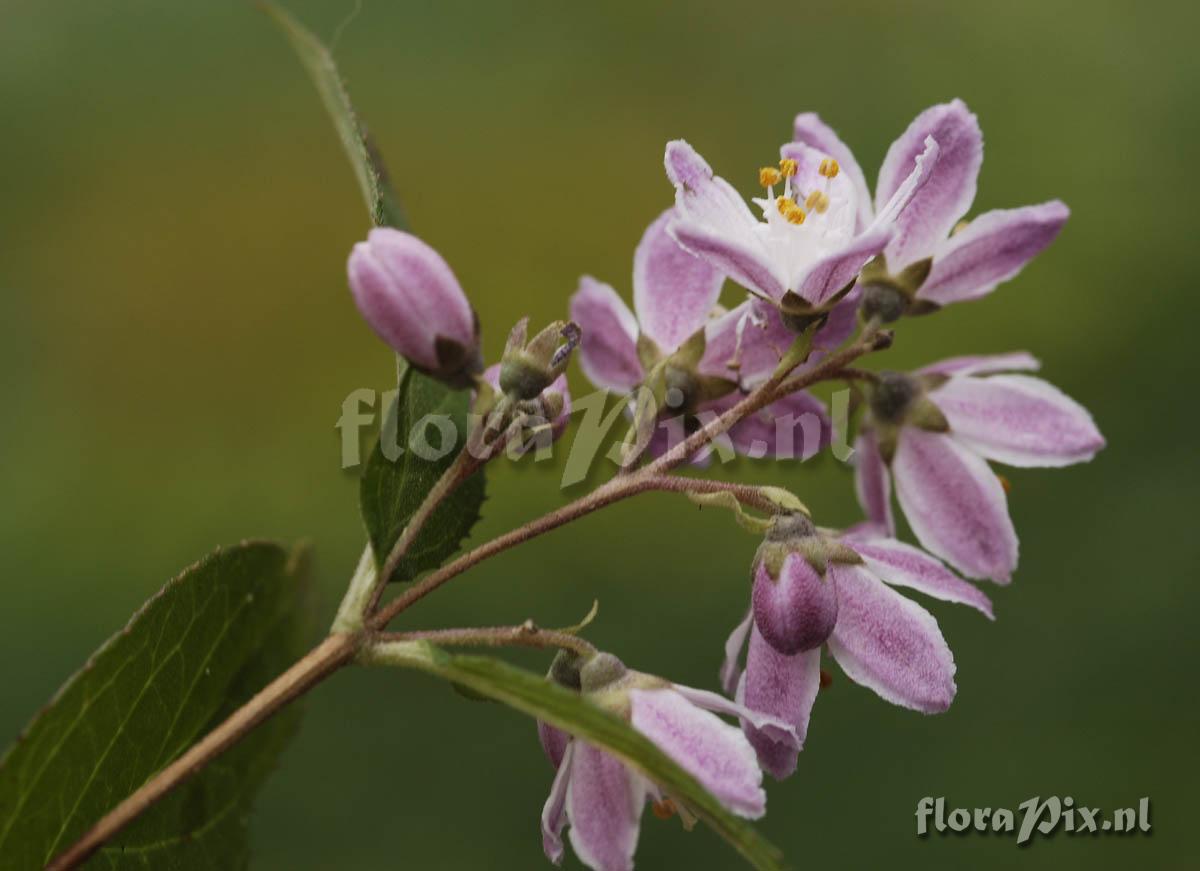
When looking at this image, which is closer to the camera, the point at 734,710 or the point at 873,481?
the point at 734,710

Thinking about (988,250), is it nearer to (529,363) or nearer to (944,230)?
(944,230)

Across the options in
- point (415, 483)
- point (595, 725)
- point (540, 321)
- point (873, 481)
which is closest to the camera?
point (595, 725)

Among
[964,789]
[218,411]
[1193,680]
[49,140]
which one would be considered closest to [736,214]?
[964,789]

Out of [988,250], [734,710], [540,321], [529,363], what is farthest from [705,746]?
[540,321]

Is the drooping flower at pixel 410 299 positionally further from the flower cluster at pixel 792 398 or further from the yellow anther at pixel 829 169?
the yellow anther at pixel 829 169

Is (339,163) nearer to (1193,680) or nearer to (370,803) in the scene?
(370,803)

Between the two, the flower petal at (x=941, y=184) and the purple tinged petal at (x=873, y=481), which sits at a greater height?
the flower petal at (x=941, y=184)

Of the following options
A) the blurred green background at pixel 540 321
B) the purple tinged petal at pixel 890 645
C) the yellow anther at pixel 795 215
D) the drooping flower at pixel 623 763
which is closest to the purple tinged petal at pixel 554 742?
the drooping flower at pixel 623 763
